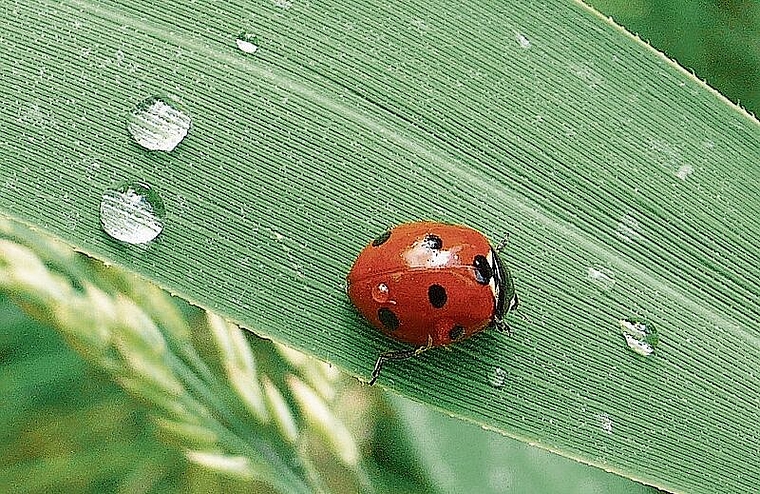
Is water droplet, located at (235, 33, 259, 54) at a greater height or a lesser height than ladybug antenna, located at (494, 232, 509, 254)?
greater

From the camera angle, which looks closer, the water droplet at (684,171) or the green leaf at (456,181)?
the green leaf at (456,181)

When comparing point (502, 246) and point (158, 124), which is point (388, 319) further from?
point (158, 124)

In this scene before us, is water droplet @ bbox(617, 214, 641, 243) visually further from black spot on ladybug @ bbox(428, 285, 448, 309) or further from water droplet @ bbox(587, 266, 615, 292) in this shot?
black spot on ladybug @ bbox(428, 285, 448, 309)

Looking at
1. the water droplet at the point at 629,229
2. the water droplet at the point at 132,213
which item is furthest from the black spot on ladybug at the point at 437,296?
the water droplet at the point at 132,213

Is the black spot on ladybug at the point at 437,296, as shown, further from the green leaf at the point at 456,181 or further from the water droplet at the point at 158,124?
the water droplet at the point at 158,124

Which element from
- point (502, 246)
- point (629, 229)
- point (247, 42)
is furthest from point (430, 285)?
point (247, 42)

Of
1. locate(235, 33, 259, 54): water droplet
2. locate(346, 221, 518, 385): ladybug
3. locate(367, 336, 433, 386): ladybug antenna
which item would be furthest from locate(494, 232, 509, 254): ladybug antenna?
locate(235, 33, 259, 54): water droplet

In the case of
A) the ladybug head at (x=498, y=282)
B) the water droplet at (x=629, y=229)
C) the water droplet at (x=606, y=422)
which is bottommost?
the water droplet at (x=606, y=422)
